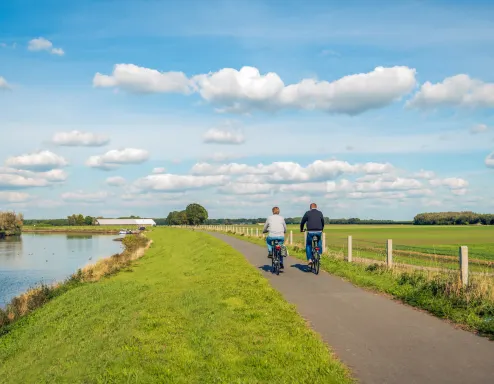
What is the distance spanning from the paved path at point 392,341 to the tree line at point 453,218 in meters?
A: 116

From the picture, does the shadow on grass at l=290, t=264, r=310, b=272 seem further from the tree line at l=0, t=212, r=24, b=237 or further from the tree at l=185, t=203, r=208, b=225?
the tree at l=185, t=203, r=208, b=225

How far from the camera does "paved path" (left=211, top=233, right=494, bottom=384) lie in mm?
5781

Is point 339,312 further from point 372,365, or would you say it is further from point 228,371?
point 228,371

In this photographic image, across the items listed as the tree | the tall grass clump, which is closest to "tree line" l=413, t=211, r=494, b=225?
the tree

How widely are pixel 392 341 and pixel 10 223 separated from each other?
4835 inches

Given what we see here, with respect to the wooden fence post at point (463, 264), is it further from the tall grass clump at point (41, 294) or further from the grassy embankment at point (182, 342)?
the tall grass clump at point (41, 294)

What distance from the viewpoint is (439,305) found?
9328 millimetres

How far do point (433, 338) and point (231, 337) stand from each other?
3189 mm

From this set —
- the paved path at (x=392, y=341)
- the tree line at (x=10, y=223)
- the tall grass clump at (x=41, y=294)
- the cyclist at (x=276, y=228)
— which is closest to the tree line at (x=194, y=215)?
the tree line at (x=10, y=223)

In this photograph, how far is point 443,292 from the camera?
10234mm

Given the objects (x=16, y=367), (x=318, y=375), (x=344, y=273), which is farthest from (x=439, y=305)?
(x=16, y=367)

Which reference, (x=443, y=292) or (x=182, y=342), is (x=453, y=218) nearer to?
(x=443, y=292)

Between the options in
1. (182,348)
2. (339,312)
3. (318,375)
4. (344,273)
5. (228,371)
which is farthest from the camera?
(344,273)

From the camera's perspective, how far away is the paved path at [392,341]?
578 cm
